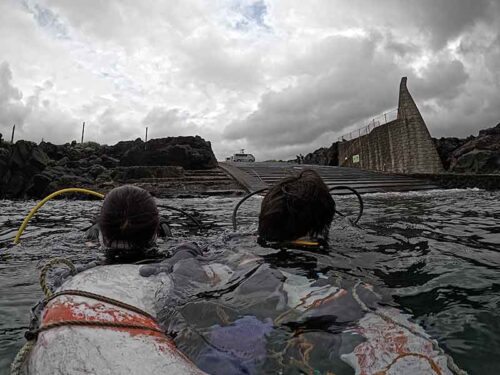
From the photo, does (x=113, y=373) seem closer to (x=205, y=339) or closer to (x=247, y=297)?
(x=205, y=339)

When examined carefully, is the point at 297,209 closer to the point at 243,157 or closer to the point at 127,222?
the point at 127,222

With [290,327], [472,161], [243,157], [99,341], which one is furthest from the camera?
[243,157]

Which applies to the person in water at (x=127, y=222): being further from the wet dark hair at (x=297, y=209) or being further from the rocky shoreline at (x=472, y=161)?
the rocky shoreline at (x=472, y=161)

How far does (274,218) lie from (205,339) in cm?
133

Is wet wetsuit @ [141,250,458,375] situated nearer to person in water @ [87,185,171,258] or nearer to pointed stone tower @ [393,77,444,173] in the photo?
person in water @ [87,185,171,258]

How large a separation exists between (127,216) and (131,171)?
13.8 metres

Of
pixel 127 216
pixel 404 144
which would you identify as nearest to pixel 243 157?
pixel 404 144

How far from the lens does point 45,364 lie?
112cm

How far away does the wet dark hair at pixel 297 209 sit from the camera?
2564 mm

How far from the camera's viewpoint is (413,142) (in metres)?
19.9

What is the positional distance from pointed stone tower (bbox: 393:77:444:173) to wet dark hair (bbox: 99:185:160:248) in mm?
19719

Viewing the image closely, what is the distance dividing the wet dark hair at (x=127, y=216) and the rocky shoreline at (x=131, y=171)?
10357 mm

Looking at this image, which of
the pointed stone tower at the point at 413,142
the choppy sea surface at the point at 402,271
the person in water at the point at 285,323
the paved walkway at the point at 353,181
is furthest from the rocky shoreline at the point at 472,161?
the person in water at the point at 285,323

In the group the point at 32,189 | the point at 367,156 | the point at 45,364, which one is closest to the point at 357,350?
the point at 45,364
